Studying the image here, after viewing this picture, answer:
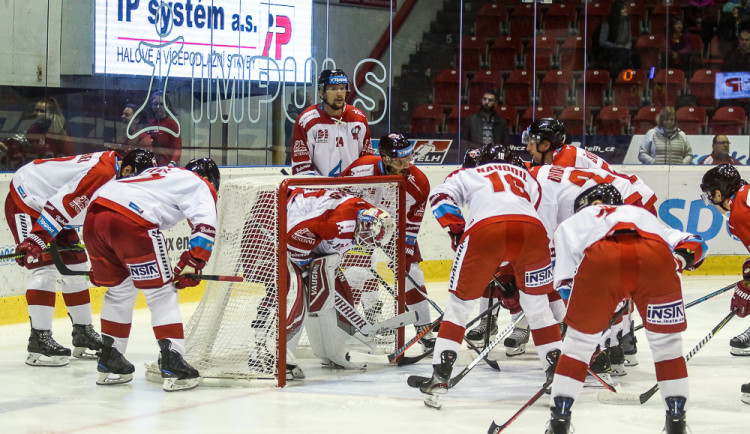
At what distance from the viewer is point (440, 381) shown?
4016mm

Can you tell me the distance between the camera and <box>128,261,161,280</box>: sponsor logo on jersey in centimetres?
413

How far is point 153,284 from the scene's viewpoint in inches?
163

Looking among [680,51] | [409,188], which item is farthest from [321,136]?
[680,51]

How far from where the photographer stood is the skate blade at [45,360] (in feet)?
15.9

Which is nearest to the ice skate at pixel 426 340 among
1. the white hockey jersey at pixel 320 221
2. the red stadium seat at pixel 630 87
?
the white hockey jersey at pixel 320 221

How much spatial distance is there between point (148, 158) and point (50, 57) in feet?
6.98

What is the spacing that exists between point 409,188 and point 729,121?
14.0 ft

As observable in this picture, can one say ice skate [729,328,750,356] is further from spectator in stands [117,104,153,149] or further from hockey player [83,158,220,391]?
spectator in stands [117,104,153,149]

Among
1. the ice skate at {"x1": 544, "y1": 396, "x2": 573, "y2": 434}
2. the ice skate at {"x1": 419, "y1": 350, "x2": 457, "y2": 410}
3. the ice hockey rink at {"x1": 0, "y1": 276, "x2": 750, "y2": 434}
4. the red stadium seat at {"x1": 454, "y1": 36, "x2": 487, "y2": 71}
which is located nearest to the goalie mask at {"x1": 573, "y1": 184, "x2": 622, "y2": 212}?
the ice hockey rink at {"x1": 0, "y1": 276, "x2": 750, "y2": 434}

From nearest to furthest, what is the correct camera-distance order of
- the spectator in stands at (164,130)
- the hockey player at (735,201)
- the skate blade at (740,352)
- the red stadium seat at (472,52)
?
1. the hockey player at (735,201)
2. the skate blade at (740,352)
3. the spectator in stands at (164,130)
4. the red stadium seat at (472,52)

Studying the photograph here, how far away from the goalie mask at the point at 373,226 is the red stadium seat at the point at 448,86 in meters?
3.99

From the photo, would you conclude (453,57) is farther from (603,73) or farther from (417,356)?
(417,356)

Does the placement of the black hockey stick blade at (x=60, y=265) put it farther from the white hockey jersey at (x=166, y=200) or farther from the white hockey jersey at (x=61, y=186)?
the white hockey jersey at (x=166, y=200)

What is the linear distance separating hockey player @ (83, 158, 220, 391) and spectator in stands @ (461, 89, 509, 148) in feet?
13.6
